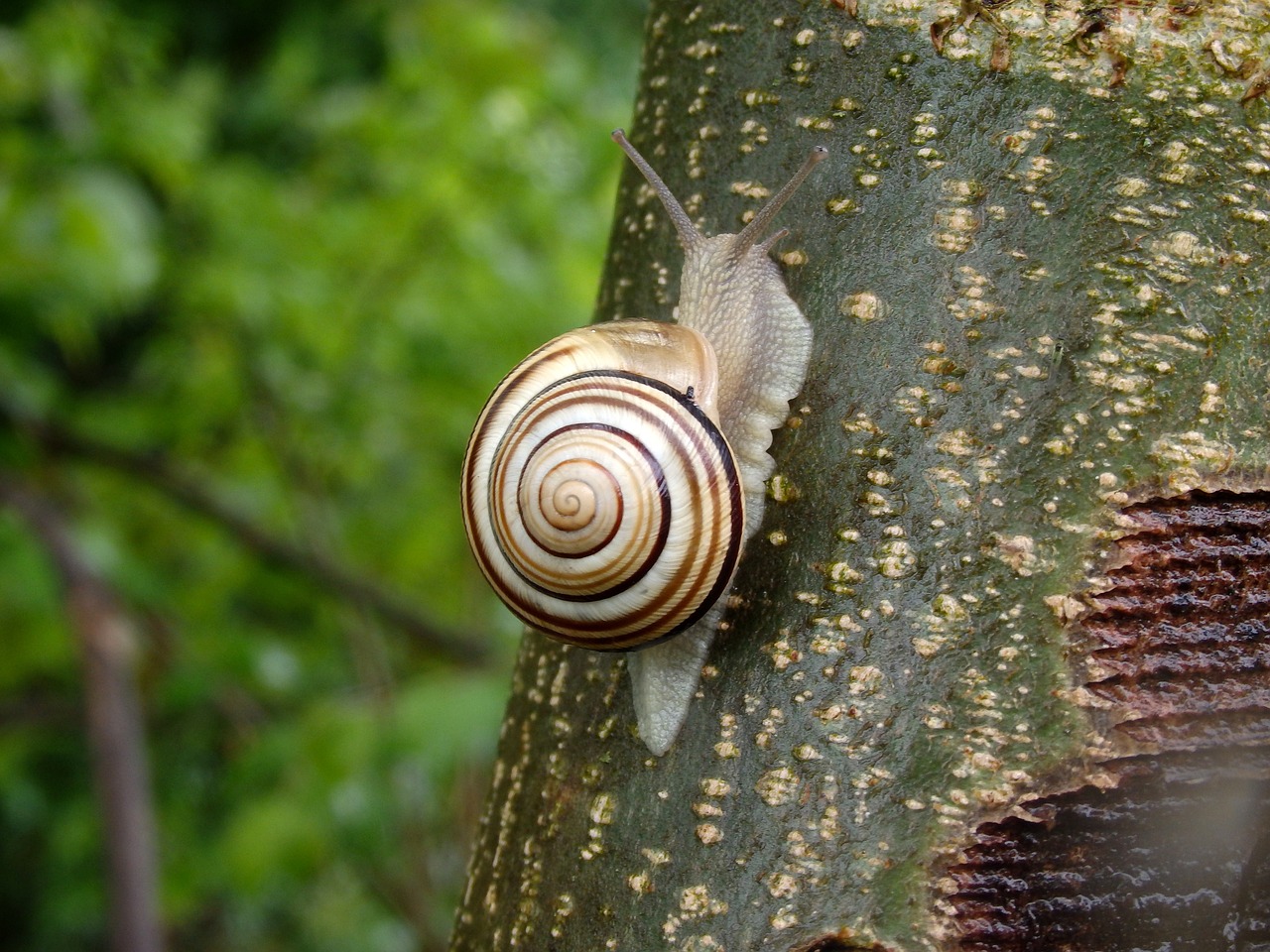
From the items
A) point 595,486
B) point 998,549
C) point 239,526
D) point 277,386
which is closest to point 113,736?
point 239,526

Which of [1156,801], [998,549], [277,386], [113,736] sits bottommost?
[1156,801]

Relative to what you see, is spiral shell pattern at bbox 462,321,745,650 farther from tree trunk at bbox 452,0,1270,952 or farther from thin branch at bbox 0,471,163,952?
thin branch at bbox 0,471,163,952

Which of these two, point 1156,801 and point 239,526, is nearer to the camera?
point 1156,801

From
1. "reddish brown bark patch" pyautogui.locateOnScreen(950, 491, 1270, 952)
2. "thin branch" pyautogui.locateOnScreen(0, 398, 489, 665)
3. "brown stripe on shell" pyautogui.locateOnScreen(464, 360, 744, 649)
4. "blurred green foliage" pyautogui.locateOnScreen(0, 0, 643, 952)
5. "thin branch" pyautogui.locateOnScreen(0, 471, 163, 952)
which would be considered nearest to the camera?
"reddish brown bark patch" pyautogui.locateOnScreen(950, 491, 1270, 952)

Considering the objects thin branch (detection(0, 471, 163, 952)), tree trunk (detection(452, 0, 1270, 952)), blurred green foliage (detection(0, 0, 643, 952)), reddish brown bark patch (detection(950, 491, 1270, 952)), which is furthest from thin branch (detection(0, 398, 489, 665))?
reddish brown bark patch (detection(950, 491, 1270, 952))

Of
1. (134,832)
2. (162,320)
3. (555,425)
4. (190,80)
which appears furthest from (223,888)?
(555,425)

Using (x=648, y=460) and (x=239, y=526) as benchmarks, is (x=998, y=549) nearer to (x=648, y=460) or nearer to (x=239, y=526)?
(x=648, y=460)
